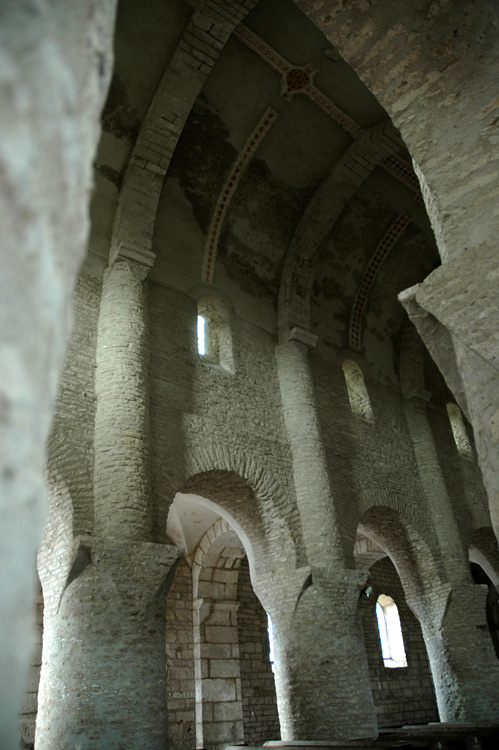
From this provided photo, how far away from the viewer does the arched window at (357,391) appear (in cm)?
1205

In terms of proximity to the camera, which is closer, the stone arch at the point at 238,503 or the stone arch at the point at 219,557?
the stone arch at the point at 238,503

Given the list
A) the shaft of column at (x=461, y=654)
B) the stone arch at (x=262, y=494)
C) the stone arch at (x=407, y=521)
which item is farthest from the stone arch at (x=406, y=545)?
the stone arch at (x=262, y=494)

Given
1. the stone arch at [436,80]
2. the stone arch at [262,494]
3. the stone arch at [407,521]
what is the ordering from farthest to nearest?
the stone arch at [407,521], the stone arch at [262,494], the stone arch at [436,80]

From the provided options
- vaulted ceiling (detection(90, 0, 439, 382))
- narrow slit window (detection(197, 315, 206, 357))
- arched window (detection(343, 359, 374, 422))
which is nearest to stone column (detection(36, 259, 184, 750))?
narrow slit window (detection(197, 315, 206, 357))

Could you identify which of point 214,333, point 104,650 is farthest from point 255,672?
point 104,650

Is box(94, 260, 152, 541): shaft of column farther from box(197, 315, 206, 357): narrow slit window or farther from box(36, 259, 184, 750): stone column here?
box(197, 315, 206, 357): narrow slit window

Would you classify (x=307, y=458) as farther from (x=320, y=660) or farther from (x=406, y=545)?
(x=406, y=545)

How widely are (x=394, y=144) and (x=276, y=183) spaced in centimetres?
241

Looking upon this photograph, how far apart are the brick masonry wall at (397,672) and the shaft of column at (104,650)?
345 inches

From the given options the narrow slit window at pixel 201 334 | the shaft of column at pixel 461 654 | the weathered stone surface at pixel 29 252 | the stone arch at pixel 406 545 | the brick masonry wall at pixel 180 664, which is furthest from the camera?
the brick masonry wall at pixel 180 664

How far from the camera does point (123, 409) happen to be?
25.2 feet

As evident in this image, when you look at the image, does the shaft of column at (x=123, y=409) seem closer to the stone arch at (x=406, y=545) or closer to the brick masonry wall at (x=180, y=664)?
the stone arch at (x=406, y=545)

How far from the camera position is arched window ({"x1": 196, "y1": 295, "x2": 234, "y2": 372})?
10.0 m

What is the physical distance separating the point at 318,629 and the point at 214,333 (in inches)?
196
